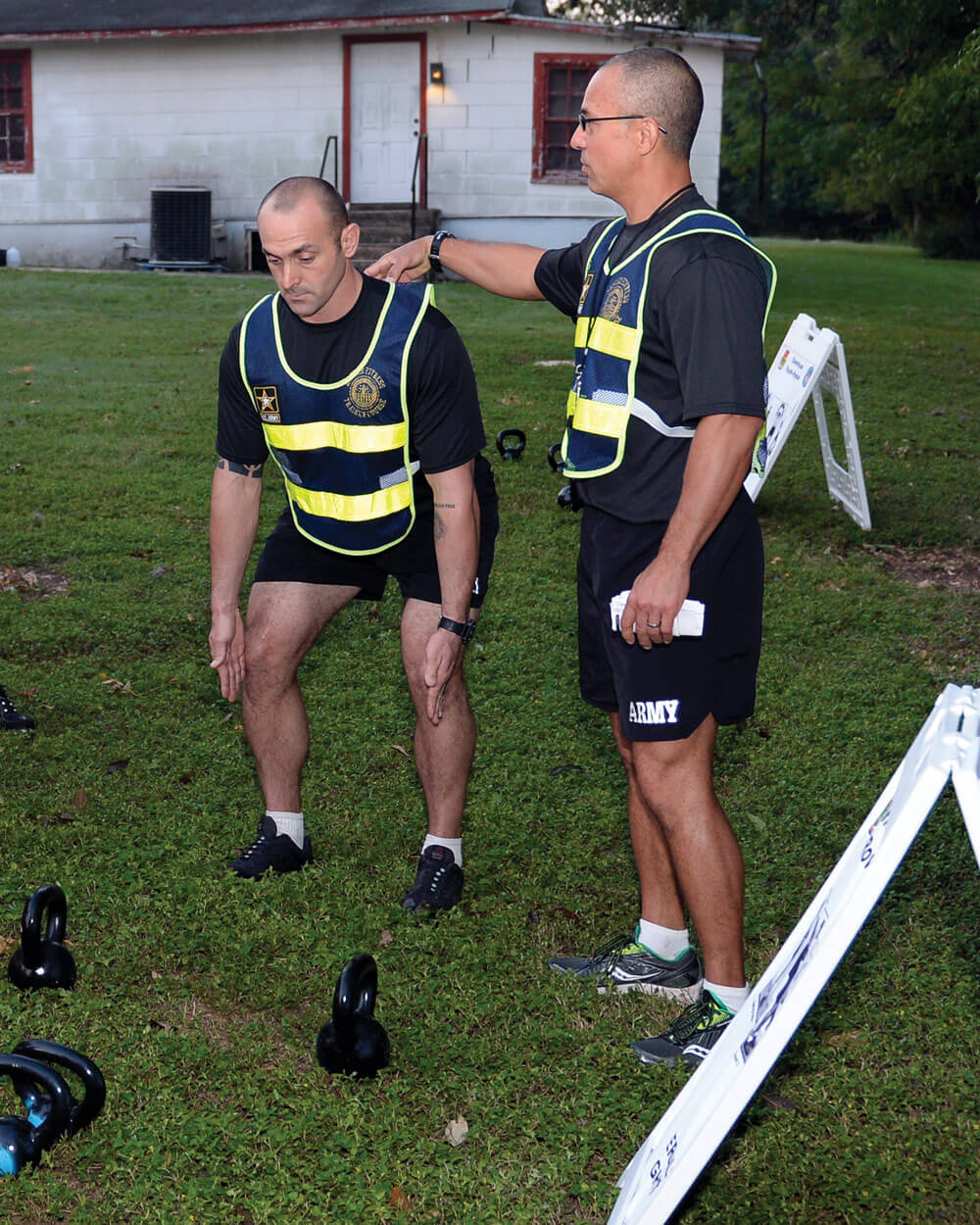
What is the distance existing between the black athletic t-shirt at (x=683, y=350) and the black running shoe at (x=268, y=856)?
1855mm

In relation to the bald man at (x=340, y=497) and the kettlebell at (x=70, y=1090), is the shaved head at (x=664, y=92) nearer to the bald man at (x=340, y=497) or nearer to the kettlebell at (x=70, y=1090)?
the bald man at (x=340, y=497)

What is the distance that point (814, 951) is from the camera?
2.39 meters

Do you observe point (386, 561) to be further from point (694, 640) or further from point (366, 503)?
point (694, 640)

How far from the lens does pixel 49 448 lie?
10.8 meters

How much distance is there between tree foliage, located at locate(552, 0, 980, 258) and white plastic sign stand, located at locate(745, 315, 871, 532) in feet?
15.6

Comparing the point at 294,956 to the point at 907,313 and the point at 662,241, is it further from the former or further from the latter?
the point at 907,313

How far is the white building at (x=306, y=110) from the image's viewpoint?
22469 mm

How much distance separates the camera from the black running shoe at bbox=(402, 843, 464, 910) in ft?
14.6

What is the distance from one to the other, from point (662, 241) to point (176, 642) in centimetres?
439

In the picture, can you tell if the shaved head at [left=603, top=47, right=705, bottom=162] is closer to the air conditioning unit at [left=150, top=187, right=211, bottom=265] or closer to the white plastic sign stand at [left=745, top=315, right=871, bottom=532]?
the white plastic sign stand at [left=745, top=315, right=871, bottom=532]

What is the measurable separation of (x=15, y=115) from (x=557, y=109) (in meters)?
10.1

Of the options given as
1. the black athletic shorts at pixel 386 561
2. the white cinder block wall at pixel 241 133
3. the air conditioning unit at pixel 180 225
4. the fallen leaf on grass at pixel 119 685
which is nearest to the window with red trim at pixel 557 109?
the white cinder block wall at pixel 241 133

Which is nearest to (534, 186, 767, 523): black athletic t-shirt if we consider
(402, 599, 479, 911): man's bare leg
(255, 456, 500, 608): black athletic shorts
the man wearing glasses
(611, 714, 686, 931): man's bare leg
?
the man wearing glasses

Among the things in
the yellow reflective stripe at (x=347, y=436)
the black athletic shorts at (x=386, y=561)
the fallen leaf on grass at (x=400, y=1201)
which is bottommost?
the fallen leaf on grass at (x=400, y=1201)
